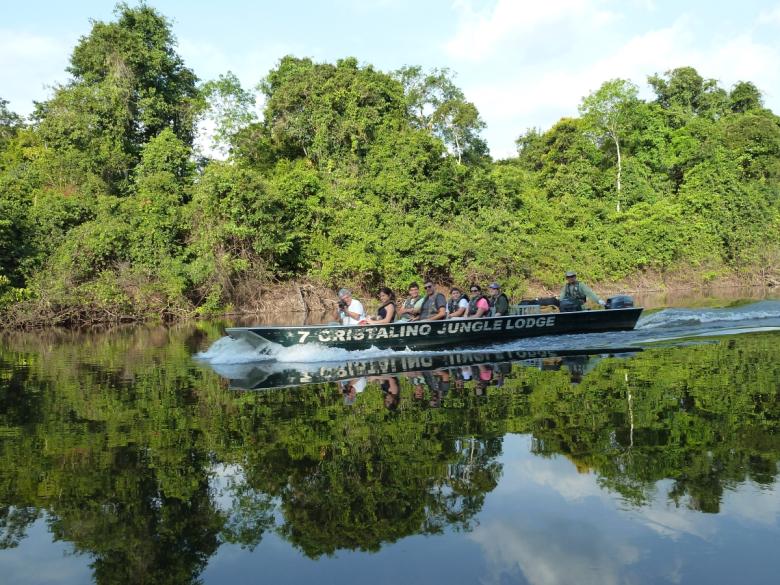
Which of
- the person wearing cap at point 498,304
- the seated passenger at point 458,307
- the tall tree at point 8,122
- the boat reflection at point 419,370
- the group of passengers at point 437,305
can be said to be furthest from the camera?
the tall tree at point 8,122

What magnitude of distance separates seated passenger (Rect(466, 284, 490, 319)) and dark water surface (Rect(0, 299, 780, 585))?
177 inches

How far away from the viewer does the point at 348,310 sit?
13039 millimetres

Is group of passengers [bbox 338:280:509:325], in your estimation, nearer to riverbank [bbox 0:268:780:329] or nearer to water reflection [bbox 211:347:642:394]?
water reflection [bbox 211:347:642:394]

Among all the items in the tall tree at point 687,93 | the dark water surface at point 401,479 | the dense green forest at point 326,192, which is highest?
the tall tree at point 687,93

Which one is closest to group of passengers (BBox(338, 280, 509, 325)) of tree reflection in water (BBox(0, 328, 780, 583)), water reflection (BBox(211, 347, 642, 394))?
water reflection (BBox(211, 347, 642, 394))

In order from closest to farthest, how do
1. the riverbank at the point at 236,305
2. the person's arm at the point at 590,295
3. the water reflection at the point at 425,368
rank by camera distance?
1. the water reflection at the point at 425,368
2. the person's arm at the point at 590,295
3. the riverbank at the point at 236,305

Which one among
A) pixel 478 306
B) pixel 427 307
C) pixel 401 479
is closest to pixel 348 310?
pixel 427 307

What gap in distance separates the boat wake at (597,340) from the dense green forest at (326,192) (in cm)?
1255

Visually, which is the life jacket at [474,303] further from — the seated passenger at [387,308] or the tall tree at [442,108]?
the tall tree at [442,108]

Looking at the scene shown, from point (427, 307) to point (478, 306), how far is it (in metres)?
1.15

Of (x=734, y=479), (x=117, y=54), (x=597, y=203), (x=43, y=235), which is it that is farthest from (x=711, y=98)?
(x=734, y=479)

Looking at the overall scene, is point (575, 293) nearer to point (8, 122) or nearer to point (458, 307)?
point (458, 307)

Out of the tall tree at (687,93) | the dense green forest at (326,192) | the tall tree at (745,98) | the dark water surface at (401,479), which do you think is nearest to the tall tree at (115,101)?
the dense green forest at (326,192)

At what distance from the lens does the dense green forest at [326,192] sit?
1000 inches
